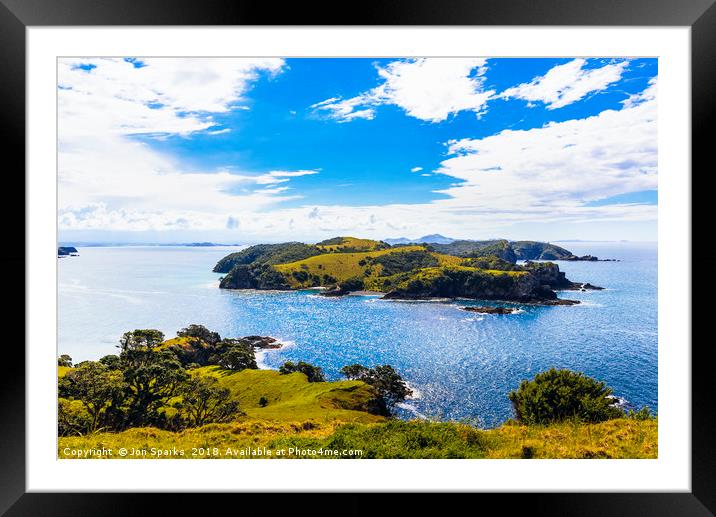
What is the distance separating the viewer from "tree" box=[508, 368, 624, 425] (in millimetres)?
4168

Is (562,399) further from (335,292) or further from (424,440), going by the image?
(335,292)

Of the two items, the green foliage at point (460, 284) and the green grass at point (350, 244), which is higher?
the green grass at point (350, 244)

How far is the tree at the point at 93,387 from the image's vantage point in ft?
13.7

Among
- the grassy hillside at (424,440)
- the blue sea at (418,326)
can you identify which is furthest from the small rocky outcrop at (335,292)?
the grassy hillside at (424,440)

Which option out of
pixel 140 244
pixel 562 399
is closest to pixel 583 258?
pixel 562 399

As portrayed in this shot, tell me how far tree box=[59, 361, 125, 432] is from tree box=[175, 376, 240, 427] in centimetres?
75

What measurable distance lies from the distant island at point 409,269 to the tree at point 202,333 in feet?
2.64

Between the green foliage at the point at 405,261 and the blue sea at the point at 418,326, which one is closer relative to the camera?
the blue sea at the point at 418,326

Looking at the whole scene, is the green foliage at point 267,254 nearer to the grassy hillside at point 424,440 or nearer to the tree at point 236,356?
the tree at point 236,356

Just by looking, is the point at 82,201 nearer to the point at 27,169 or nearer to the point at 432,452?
the point at 27,169

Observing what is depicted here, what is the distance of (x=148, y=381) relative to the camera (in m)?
4.67

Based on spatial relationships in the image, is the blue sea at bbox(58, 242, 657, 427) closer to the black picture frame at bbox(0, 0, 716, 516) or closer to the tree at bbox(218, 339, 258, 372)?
the tree at bbox(218, 339, 258, 372)
